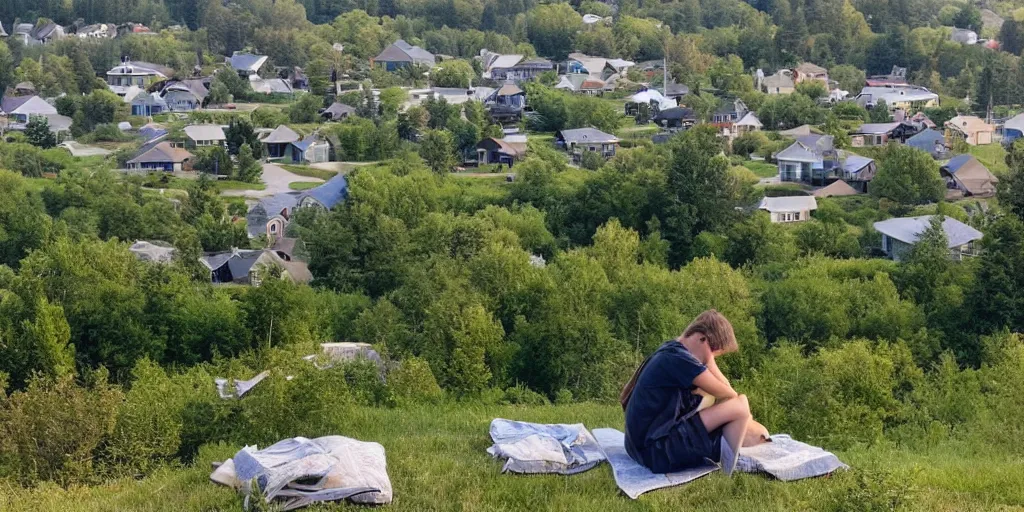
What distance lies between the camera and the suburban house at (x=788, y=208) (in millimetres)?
21141

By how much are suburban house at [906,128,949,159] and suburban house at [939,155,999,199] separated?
328 cm

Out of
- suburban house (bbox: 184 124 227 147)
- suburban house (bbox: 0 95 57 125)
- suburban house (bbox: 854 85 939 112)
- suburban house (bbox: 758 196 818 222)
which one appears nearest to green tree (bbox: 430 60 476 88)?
suburban house (bbox: 184 124 227 147)

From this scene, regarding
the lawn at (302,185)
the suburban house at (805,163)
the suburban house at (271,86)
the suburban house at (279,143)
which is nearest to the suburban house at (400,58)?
the suburban house at (271,86)

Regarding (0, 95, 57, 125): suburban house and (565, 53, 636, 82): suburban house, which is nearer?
(0, 95, 57, 125): suburban house

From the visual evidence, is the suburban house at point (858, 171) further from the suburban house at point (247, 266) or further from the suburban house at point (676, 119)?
the suburban house at point (247, 266)

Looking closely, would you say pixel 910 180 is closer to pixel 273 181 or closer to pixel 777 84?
pixel 273 181

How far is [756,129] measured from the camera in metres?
30.4

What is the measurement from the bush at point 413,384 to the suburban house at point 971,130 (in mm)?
23571

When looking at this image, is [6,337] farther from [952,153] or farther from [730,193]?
[952,153]

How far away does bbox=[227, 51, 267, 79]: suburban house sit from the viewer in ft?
126

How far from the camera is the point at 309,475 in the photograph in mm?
4195

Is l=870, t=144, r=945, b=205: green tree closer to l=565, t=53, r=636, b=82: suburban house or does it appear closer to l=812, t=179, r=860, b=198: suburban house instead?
l=812, t=179, r=860, b=198: suburban house

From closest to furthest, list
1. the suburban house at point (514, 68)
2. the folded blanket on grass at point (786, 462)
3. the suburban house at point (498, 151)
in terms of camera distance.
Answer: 1. the folded blanket on grass at point (786, 462)
2. the suburban house at point (498, 151)
3. the suburban house at point (514, 68)

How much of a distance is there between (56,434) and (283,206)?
15.2 meters
